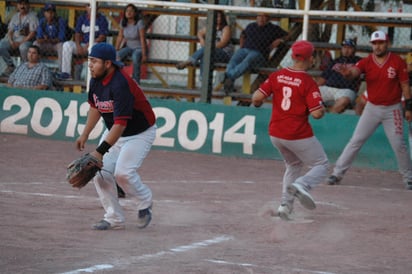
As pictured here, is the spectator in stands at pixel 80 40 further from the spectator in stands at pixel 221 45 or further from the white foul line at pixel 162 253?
the white foul line at pixel 162 253

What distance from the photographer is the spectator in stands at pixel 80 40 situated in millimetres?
17828

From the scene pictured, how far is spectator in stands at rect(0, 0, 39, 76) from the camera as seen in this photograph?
18.4 metres

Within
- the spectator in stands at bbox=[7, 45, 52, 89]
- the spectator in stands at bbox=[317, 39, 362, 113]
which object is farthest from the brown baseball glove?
the spectator in stands at bbox=[7, 45, 52, 89]

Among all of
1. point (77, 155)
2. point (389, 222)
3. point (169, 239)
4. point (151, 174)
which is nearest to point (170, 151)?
point (77, 155)

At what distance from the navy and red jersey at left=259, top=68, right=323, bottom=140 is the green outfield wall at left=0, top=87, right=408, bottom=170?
Result: 562cm

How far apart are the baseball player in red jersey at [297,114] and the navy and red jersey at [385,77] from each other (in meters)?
3.31

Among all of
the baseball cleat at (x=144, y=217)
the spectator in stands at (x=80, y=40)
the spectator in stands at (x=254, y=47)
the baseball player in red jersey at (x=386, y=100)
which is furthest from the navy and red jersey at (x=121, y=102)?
the spectator in stands at (x=80, y=40)

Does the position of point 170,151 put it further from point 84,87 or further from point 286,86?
point 286,86

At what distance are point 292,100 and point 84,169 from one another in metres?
2.50

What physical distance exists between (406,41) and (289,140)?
1020 cm

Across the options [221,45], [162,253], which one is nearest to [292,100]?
[162,253]

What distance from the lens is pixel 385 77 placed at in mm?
12734

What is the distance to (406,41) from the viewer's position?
19.0m

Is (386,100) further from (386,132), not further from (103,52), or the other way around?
(103,52)
